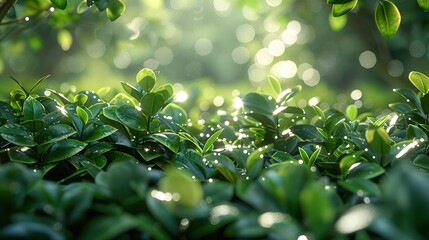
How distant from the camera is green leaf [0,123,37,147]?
4.54 feet

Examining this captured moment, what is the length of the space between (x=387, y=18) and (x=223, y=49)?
12237 mm

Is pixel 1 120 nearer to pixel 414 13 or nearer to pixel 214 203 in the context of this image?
pixel 214 203

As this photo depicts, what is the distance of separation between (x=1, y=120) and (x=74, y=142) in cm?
24

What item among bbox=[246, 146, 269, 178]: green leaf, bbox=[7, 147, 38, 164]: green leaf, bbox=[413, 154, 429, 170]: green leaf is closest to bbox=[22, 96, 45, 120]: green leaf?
bbox=[7, 147, 38, 164]: green leaf

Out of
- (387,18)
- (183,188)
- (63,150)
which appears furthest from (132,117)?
(387,18)

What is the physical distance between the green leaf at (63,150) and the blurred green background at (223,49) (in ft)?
2.69

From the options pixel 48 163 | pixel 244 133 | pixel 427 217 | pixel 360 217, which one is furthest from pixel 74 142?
pixel 427 217

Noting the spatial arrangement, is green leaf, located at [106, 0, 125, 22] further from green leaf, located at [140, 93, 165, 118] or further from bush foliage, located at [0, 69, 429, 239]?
green leaf, located at [140, 93, 165, 118]

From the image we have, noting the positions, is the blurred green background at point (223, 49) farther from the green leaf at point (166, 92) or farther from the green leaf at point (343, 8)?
the green leaf at point (166, 92)

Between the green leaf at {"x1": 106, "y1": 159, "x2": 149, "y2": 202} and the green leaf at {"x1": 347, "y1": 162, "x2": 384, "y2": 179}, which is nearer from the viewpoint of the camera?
the green leaf at {"x1": 106, "y1": 159, "x2": 149, "y2": 202}

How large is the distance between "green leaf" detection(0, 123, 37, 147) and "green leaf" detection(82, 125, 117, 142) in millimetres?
148

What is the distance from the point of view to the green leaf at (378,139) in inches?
52.2

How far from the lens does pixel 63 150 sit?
4.67 ft

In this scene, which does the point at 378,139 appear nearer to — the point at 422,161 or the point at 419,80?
the point at 422,161
